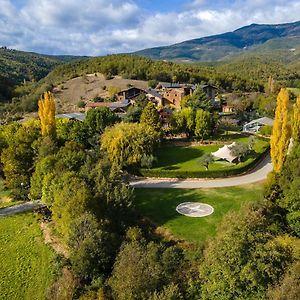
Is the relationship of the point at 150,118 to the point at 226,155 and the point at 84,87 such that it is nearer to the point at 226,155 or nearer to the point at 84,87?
the point at 226,155

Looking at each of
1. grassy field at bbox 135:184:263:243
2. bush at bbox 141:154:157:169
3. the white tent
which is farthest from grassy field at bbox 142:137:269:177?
grassy field at bbox 135:184:263:243

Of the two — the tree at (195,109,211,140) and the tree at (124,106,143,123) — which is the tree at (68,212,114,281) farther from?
the tree at (124,106,143,123)

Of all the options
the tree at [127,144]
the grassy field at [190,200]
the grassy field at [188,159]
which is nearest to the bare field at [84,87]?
the grassy field at [188,159]

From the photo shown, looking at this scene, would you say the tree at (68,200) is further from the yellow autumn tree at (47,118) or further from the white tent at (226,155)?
the white tent at (226,155)

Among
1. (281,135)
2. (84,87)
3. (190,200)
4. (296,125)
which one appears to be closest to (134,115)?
(190,200)

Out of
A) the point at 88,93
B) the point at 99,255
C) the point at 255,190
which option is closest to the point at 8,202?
the point at 99,255

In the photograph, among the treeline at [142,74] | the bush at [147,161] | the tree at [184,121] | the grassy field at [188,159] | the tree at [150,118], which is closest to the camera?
the grassy field at [188,159]
